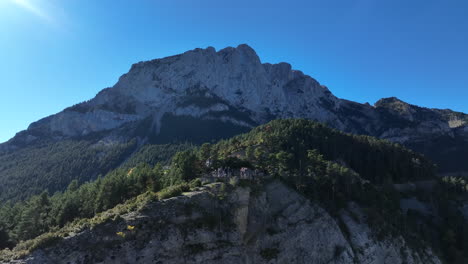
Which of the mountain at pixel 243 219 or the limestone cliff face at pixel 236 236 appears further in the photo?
the mountain at pixel 243 219

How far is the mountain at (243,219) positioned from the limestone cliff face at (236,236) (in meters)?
0.14

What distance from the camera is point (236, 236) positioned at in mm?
44062

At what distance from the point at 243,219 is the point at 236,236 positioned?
124 inches

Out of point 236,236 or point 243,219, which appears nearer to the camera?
point 236,236

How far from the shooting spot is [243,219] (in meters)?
46.2

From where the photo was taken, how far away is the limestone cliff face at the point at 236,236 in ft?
117

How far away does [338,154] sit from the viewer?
89.1 metres

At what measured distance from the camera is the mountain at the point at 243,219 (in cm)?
3672

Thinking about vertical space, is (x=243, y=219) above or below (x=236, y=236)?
above

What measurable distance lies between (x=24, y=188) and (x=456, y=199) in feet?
576

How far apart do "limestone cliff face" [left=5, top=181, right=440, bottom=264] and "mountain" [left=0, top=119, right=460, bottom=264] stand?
14 centimetres

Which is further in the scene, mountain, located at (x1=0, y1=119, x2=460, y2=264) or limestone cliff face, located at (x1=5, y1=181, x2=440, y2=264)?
mountain, located at (x1=0, y1=119, x2=460, y2=264)

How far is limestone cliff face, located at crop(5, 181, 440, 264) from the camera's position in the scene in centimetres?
3553

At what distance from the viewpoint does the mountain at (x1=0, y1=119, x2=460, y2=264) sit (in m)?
36.7
